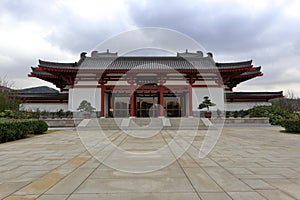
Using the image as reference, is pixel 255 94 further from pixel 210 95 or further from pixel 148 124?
pixel 148 124

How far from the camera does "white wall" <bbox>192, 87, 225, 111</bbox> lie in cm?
1853

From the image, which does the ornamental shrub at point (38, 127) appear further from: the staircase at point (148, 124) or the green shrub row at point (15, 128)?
the staircase at point (148, 124)

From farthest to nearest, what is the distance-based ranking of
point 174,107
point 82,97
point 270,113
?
point 174,107
point 82,97
point 270,113

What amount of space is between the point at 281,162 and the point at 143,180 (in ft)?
10.9

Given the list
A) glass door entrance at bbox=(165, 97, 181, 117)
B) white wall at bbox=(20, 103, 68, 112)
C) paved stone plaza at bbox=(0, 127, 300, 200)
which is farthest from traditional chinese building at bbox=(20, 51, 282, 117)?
paved stone plaza at bbox=(0, 127, 300, 200)

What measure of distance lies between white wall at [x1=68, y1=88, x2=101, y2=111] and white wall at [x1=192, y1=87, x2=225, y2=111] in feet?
27.4

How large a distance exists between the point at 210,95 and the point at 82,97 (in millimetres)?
11117

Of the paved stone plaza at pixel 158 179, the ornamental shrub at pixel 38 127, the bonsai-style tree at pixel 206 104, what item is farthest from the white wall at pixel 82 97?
the paved stone plaza at pixel 158 179

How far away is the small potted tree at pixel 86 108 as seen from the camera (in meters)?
16.5

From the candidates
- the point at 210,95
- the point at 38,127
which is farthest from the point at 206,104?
the point at 38,127

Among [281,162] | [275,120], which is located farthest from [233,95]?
[281,162]

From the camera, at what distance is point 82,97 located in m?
18.2

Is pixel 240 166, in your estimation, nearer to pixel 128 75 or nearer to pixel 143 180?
pixel 143 180

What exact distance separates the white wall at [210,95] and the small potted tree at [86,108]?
8688 mm
